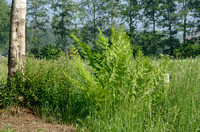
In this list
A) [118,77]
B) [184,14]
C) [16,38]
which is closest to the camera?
[118,77]

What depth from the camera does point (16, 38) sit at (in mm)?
4285

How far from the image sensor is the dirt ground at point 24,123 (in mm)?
3039

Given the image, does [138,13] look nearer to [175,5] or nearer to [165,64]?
[175,5]

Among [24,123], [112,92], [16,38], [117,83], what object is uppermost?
[16,38]

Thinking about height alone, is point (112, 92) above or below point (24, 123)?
above

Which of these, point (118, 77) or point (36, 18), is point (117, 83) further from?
point (36, 18)

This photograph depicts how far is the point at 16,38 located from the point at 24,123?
1828mm

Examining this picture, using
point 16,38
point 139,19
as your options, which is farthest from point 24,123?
point 139,19

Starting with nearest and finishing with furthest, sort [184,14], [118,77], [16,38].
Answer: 1. [118,77]
2. [16,38]
3. [184,14]

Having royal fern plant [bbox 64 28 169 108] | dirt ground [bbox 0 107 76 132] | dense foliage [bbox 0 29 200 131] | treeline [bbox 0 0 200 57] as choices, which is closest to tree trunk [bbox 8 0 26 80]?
dense foliage [bbox 0 29 200 131]

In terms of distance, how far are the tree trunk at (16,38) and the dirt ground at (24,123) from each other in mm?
808

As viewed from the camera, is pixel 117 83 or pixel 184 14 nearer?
pixel 117 83

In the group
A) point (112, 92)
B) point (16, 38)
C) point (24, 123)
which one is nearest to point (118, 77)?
point (112, 92)

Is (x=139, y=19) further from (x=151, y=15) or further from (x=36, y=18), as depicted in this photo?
(x=36, y=18)
